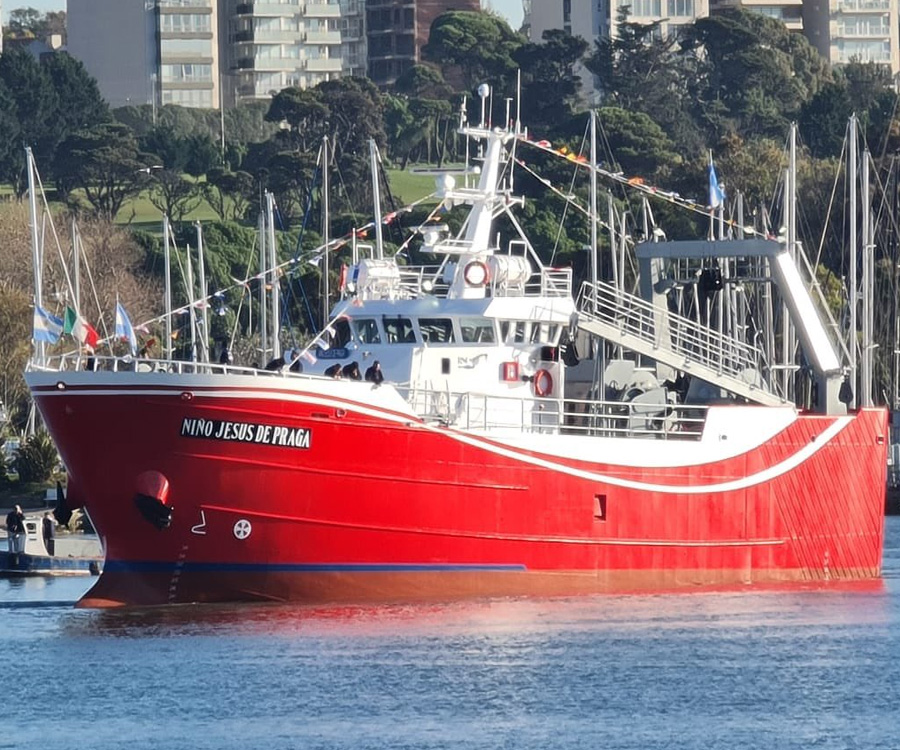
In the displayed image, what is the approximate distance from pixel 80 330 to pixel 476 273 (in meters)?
7.72

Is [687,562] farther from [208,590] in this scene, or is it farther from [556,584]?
[208,590]

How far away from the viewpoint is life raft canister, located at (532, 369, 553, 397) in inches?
1661

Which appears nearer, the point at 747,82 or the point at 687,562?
the point at 687,562

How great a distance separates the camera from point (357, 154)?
144 metres

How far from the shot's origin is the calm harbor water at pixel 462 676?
1207 inches

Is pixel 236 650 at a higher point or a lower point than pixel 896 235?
lower

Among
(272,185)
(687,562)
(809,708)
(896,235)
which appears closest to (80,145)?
(272,185)

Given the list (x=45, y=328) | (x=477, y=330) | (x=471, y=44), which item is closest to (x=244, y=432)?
(x=477, y=330)

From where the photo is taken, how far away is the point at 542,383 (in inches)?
1662

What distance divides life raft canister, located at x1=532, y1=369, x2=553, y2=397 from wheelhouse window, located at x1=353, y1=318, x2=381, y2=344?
2.86 metres

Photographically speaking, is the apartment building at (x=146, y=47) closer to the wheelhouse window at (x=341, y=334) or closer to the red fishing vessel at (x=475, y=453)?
the red fishing vessel at (x=475, y=453)

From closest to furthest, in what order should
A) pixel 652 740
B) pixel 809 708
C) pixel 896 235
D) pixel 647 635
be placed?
pixel 652 740 → pixel 809 708 → pixel 647 635 → pixel 896 235

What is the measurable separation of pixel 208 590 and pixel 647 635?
7272 millimetres

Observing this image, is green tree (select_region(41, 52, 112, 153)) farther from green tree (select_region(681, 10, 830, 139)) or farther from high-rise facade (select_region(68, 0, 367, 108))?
green tree (select_region(681, 10, 830, 139))
